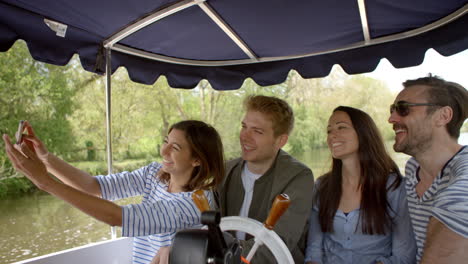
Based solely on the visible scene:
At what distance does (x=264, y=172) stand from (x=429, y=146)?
860 mm

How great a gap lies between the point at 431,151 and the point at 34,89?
1252cm

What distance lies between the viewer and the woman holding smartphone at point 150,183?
1.18 metres

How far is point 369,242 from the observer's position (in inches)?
75.0

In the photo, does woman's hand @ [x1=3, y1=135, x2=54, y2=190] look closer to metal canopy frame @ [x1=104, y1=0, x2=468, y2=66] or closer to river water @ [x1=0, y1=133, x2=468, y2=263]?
metal canopy frame @ [x1=104, y1=0, x2=468, y2=66]

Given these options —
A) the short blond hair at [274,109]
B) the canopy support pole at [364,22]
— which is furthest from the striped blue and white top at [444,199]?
the canopy support pole at [364,22]

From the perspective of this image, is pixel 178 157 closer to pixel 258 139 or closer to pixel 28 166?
pixel 258 139

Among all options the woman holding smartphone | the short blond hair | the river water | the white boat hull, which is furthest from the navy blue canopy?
the river water

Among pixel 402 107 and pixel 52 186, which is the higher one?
pixel 402 107

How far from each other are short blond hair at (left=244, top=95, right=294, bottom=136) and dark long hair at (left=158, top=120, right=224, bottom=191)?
0.38 meters

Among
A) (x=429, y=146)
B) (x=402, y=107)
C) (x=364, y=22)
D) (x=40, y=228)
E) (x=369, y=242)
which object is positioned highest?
(x=364, y=22)

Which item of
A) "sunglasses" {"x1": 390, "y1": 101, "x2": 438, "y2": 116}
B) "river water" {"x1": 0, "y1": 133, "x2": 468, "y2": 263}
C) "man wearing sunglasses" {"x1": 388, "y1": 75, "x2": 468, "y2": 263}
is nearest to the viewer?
"man wearing sunglasses" {"x1": 388, "y1": 75, "x2": 468, "y2": 263}

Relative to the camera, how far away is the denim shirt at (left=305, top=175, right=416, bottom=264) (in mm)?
1872

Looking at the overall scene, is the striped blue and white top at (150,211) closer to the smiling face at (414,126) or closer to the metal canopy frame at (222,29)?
the metal canopy frame at (222,29)

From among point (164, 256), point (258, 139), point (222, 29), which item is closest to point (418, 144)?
point (258, 139)
